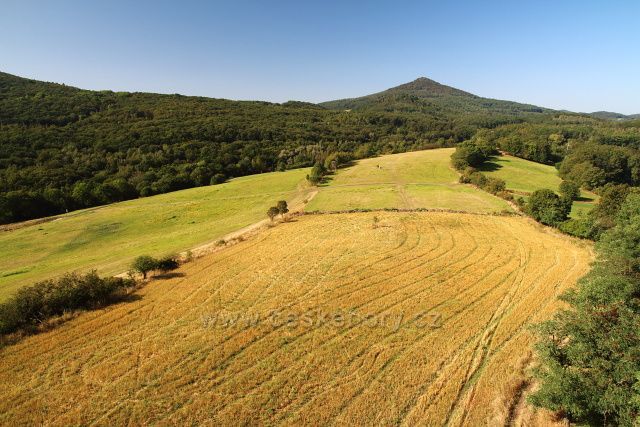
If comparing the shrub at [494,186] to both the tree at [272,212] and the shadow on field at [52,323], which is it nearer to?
the tree at [272,212]

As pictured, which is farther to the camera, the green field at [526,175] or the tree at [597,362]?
the green field at [526,175]

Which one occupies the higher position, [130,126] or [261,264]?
[130,126]

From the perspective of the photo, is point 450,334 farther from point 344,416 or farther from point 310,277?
point 310,277

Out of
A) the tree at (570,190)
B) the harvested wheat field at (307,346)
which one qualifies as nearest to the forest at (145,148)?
the tree at (570,190)

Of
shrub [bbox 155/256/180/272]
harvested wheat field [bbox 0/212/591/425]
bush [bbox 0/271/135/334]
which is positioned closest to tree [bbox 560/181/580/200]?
harvested wheat field [bbox 0/212/591/425]

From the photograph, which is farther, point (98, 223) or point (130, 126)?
point (130, 126)

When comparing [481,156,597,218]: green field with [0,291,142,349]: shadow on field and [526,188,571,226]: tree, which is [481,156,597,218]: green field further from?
[0,291,142,349]: shadow on field

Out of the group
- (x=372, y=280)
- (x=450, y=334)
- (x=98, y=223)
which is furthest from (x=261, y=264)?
(x=98, y=223)
